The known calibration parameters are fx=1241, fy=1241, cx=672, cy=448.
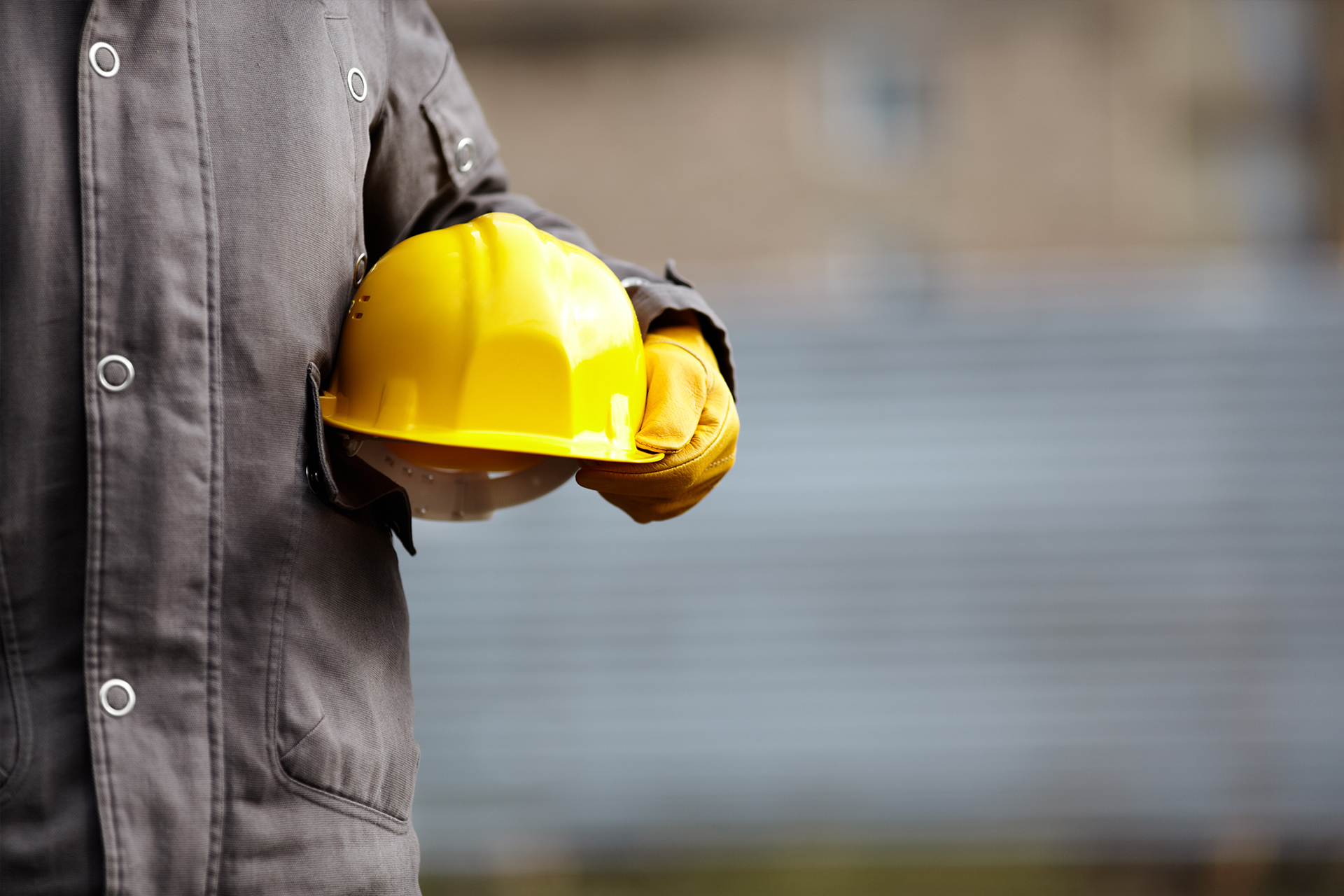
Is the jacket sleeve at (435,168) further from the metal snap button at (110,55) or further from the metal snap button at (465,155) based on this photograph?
the metal snap button at (110,55)

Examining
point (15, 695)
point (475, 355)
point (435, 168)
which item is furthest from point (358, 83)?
point (15, 695)

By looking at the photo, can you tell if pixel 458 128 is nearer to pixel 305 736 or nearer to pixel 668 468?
pixel 668 468

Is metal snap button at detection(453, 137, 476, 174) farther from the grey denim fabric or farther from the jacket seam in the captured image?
the jacket seam

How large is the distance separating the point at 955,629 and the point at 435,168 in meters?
3.49

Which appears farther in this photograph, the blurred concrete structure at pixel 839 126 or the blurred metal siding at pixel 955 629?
the blurred concrete structure at pixel 839 126

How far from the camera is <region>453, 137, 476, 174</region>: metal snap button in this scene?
1.46 meters

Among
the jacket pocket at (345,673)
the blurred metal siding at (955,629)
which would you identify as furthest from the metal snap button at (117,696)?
the blurred metal siding at (955,629)

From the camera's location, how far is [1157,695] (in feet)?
14.7

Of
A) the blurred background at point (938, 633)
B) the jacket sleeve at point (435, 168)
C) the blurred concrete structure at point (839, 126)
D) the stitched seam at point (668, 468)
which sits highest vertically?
the blurred concrete structure at point (839, 126)

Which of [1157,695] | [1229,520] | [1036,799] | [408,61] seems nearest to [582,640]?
[1036,799]

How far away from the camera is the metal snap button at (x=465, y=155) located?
4.78 ft

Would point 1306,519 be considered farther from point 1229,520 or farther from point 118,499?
point 118,499

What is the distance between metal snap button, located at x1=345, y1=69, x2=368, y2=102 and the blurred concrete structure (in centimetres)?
1564

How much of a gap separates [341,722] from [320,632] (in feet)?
0.29
